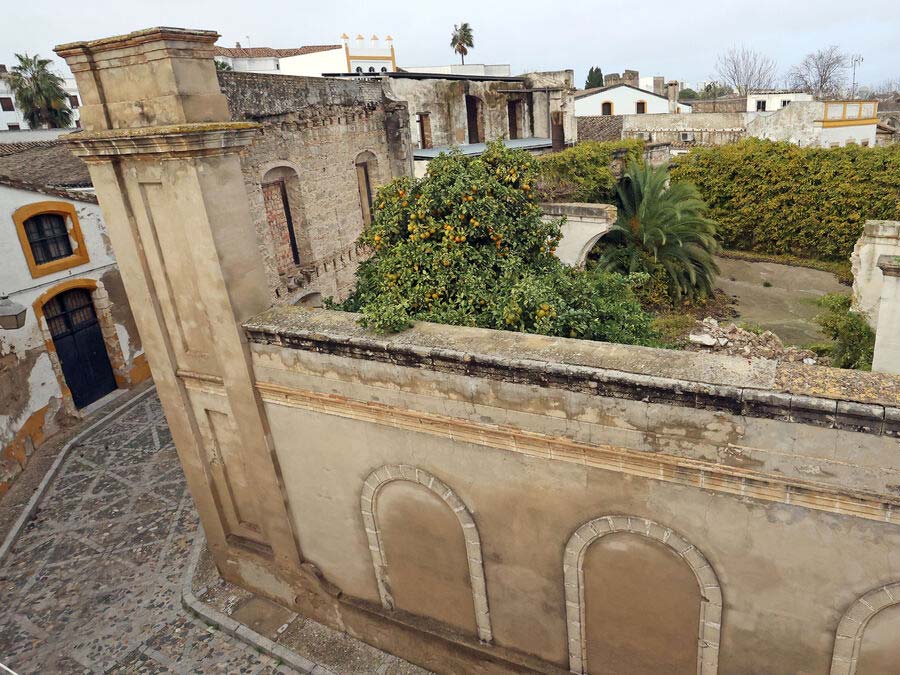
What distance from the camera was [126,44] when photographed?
6.41m

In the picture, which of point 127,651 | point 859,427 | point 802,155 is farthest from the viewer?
point 802,155

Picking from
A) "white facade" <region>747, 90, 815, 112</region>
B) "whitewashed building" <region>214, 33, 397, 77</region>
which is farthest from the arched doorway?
"white facade" <region>747, 90, 815, 112</region>

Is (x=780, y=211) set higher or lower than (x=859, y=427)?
lower

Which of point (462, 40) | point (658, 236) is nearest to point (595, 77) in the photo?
point (462, 40)

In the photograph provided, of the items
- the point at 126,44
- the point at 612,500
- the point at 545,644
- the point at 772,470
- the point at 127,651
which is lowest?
the point at 127,651

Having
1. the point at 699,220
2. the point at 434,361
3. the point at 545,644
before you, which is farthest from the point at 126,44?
the point at 699,220

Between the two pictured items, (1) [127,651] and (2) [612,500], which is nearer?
(2) [612,500]

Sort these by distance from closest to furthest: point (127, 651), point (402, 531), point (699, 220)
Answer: point (402, 531) < point (127, 651) < point (699, 220)

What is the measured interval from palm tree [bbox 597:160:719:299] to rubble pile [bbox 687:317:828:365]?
479 centimetres

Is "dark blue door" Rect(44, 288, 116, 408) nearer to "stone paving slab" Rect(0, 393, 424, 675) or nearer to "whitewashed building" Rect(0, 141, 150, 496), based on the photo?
"whitewashed building" Rect(0, 141, 150, 496)

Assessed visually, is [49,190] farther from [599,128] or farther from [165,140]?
[599,128]

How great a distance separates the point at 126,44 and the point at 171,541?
794 cm

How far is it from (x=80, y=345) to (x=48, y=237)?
2.76m

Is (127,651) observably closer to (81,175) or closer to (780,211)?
(81,175)
